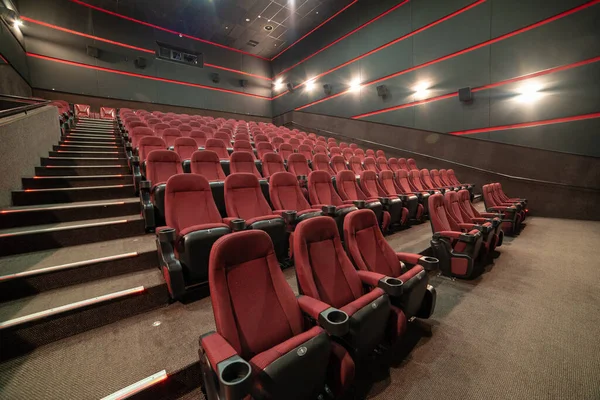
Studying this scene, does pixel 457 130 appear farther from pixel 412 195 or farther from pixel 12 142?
pixel 12 142

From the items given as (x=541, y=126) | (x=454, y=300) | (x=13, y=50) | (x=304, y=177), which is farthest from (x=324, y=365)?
(x=13, y=50)

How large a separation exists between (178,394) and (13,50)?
20.4 ft

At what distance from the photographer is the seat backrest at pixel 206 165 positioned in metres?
2.11

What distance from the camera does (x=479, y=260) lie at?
183cm

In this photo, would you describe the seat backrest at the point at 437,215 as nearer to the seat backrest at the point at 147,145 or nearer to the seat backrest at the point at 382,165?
the seat backrest at the point at 382,165

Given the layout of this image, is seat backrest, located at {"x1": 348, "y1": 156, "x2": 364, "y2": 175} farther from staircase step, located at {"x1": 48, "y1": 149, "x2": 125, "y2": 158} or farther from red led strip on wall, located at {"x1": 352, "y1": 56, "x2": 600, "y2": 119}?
staircase step, located at {"x1": 48, "y1": 149, "x2": 125, "y2": 158}

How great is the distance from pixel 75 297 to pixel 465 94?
508cm

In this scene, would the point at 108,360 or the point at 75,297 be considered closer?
the point at 108,360

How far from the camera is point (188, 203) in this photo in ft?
4.91

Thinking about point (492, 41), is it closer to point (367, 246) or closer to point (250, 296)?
point (367, 246)

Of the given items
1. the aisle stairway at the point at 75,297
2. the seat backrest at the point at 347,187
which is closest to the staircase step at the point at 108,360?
the aisle stairway at the point at 75,297

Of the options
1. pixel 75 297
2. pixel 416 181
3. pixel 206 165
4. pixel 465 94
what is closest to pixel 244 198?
pixel 206 165

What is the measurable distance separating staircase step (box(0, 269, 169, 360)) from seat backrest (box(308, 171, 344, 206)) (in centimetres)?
128

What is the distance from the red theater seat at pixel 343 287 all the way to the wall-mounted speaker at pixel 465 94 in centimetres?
420
